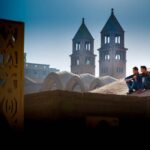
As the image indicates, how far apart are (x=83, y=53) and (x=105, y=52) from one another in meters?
3.70

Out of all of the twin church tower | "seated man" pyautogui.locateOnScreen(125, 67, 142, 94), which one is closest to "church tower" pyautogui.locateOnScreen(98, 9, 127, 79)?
the twin church tower

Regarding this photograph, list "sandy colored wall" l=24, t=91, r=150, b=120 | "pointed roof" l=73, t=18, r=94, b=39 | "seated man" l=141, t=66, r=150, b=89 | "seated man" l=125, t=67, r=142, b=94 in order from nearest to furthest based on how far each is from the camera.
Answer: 1. "sandy colored wall" l=24, t=91, r=150, b=120
2. "seated man" l=141, t=66, r=150, b=89
3. "seated man" l=125, t=67, r=142, b=94
4. "pointed roof" l=73, t=18, r=94, b=39

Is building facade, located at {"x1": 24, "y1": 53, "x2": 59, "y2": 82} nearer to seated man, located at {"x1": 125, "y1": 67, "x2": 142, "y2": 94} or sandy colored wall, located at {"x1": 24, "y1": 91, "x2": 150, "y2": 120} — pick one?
seated man, located at {"x1": 125, "y1": 67, "x2": 142, "y2": 94}

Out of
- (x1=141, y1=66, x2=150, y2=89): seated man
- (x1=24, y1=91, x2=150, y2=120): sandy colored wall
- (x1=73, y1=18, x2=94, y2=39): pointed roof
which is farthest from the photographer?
(x1=73, y1=18, x2=94, y2=39): pointed roof

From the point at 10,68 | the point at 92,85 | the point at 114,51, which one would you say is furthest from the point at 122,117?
the point at 114,51

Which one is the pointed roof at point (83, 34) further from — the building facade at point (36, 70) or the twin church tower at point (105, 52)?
the building facade at point (36, 70)

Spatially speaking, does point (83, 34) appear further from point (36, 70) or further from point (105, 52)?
point (36, 70)

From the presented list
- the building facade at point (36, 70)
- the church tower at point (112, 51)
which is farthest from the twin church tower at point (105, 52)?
the building facade at point (36, 70)

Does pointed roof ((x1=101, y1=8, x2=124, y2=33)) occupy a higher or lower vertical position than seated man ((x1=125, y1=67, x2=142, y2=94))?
higher

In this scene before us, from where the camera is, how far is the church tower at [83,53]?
198 feet

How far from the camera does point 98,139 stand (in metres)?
6.11

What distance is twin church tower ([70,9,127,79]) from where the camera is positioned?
57.4 m

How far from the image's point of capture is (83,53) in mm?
60500

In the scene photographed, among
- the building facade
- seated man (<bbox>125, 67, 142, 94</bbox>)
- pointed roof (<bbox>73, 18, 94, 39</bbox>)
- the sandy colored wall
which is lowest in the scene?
the sandy colored wall
